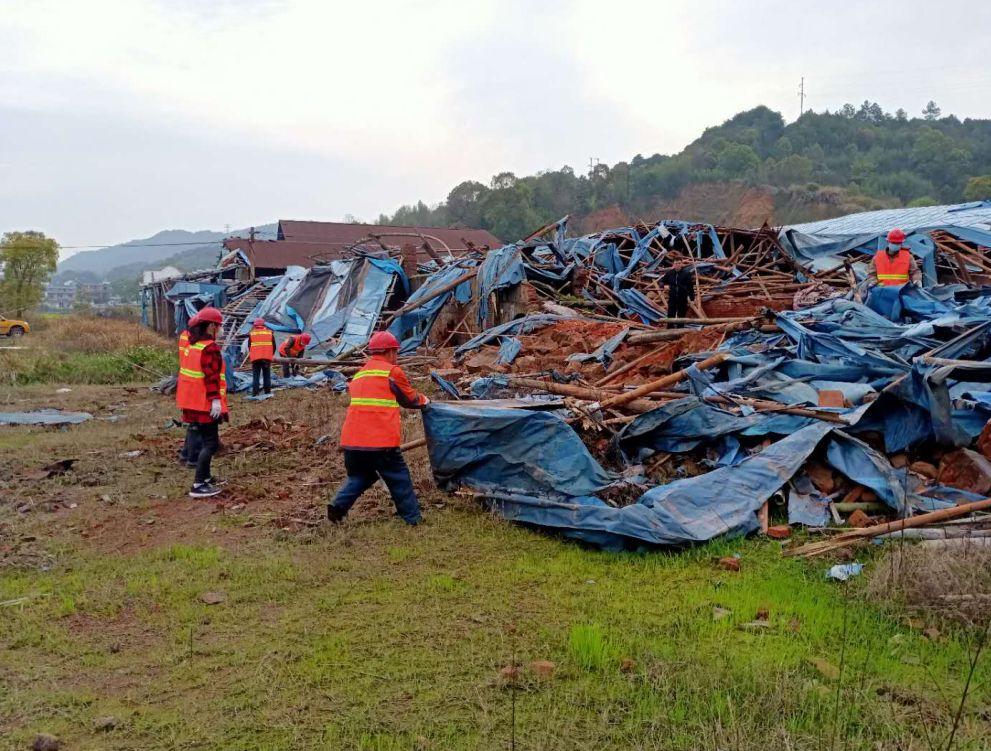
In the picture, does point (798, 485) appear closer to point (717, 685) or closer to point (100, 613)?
point (717, 685)

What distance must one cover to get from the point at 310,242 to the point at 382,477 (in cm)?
3135

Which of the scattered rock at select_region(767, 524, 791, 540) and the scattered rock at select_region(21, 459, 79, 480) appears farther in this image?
the scattered rock at select_region(21, 459, 79, 480)

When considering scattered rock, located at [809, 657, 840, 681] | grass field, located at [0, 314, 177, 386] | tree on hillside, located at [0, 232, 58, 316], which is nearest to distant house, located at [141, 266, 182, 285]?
tree on hillside, located at [0, 232, 58, 316]

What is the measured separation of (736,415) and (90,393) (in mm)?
13470

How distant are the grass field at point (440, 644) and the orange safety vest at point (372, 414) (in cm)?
73

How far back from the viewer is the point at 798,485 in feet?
19.8

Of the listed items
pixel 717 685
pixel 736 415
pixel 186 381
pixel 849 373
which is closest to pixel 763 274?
pixel 849 373

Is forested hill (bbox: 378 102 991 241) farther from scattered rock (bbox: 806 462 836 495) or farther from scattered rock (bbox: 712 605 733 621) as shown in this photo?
scattered rock (bbox: 712 605 733 621)

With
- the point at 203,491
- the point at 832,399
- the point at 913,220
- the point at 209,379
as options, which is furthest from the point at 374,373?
the point at 913,220

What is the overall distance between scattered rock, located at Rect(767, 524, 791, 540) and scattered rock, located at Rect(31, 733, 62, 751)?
182 inches

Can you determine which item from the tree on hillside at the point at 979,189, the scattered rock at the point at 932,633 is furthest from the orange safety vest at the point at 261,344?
the tree on hillside at the point at 979,189

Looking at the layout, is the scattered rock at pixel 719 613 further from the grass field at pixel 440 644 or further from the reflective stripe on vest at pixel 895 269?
the reflective stripe on vest at pixel 895 269

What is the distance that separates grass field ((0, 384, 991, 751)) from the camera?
10.9 feet

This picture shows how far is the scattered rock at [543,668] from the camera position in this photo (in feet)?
12.2
